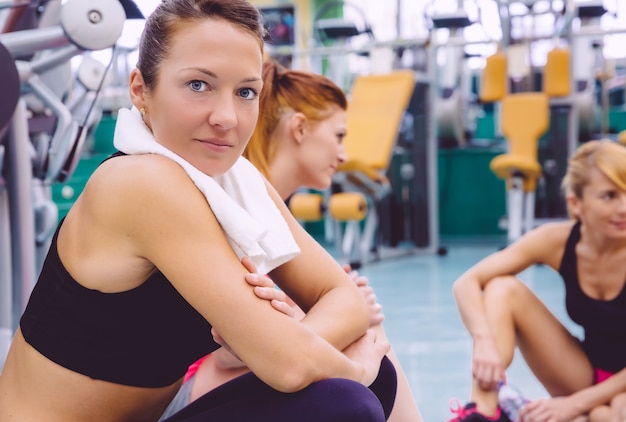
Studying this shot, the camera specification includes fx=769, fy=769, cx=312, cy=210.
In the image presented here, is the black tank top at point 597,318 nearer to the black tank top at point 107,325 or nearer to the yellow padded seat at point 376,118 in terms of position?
the black tank top at point 107,325

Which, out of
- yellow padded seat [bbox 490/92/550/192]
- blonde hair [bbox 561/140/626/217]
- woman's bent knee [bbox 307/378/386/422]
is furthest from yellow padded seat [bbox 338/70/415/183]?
woman's bent knee [bbox 307/378/386/422]

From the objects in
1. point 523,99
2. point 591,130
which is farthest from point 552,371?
point 591,130

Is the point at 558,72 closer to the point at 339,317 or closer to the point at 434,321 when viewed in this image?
the point at 434,321

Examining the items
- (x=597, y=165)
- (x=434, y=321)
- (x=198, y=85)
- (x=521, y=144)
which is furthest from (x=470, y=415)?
(x=521, y=144)

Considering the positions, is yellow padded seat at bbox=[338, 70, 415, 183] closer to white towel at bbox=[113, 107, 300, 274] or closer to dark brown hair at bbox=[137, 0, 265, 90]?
white towel at bbox=[113, 107, 300, 274]

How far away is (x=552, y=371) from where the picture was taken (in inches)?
83.0

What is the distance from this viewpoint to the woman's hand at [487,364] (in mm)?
1982

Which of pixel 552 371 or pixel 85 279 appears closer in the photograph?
pixel 85 279

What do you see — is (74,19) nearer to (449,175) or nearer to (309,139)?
(309,139)

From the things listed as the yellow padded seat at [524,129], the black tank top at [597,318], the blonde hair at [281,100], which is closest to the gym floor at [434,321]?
the black tank top at [597,318]

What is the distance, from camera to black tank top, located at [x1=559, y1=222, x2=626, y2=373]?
1.99 metres

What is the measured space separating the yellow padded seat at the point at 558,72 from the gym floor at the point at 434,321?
132 cm

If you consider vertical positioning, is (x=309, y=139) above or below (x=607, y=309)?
above

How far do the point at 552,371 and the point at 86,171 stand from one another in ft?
17.4
